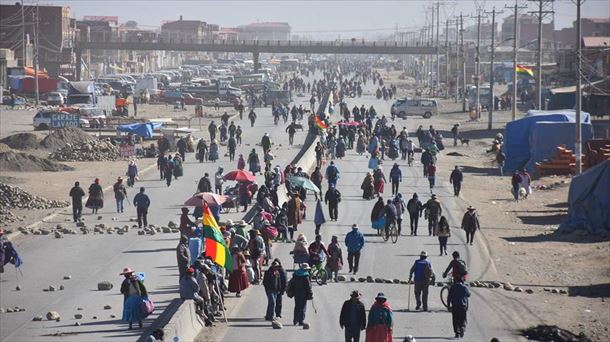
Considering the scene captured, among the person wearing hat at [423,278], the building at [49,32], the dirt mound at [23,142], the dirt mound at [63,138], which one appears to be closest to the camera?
the person wearing hat at [423,278]

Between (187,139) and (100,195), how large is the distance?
2335 cm

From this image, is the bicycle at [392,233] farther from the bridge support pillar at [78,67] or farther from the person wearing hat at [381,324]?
the bridge support pillar at [78,67]

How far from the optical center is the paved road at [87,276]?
75.6 ft

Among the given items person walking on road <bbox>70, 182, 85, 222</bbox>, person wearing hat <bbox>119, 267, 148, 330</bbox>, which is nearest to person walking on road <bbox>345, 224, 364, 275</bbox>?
person wearing hat <bbox>119, 267, 148, 330</bbox>

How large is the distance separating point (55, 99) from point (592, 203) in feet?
218

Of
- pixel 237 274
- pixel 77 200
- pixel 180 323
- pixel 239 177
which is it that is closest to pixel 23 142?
pixel 77 200

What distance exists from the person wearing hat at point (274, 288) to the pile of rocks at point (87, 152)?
35.7 meters

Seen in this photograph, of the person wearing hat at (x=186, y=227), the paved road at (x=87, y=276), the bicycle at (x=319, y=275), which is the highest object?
the person wearing hat at (x=186, y=227)

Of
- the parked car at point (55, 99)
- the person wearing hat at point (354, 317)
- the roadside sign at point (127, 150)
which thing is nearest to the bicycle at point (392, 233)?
the person wearing hat at point (354, 317)

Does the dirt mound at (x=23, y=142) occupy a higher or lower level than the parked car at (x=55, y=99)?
lower

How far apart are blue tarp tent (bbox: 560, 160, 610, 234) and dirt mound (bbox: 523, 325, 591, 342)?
1247cm

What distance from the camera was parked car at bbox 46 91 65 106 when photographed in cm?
9525

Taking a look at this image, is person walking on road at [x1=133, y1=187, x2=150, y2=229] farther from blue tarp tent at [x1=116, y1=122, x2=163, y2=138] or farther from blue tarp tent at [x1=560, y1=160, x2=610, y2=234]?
blue tarp tent at [x1=116, y1=122, x2=163, y2=138]

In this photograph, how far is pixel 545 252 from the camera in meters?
32.6
